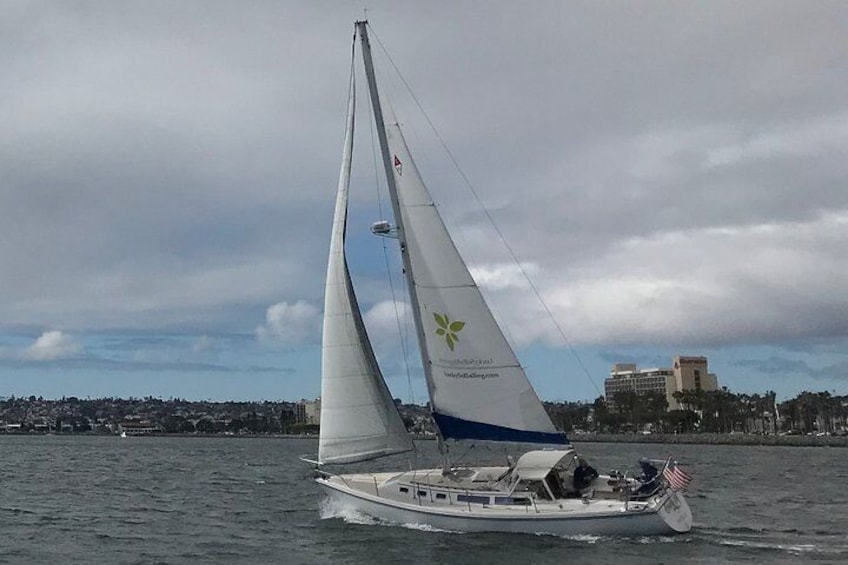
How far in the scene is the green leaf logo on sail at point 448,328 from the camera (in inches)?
1030

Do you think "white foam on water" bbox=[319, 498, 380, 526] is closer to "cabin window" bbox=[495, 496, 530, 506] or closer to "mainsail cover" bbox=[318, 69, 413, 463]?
"mainsail cover" bbox=[318, 69, 413, 463]

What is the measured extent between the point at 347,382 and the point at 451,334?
11.0 ft

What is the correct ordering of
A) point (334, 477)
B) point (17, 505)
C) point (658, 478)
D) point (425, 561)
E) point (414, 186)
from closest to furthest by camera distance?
point (425, 561) < point (658, 478) < point (414, 186) < point (334, 477) < point (17, 505)

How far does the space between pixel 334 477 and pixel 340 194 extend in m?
8.39

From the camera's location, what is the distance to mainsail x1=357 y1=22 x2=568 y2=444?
25969 mm

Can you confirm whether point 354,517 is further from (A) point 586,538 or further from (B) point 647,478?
(B) point 647,478

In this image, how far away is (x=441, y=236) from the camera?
2644 centimetres

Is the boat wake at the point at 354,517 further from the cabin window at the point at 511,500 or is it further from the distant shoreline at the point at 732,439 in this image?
the distant shoreline at the point at 732,439

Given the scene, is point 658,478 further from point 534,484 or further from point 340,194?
point 340,194

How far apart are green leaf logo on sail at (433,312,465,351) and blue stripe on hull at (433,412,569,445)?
210 centimetres

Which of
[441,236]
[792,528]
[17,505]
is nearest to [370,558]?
[441,236]

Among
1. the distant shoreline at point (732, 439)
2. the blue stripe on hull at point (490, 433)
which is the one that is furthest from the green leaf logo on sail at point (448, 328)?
the distant shoreline at point (732, 439)

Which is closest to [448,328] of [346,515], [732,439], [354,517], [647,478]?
[354,517]

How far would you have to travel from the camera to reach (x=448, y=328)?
26.2 metres
